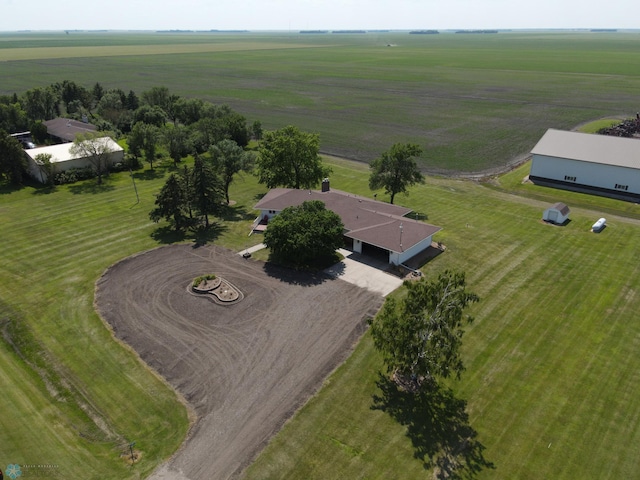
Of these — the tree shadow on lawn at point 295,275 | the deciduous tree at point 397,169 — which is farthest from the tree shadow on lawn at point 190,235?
the deciduous tree at point 397,169

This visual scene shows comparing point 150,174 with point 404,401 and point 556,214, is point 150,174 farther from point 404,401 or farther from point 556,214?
point 556,214

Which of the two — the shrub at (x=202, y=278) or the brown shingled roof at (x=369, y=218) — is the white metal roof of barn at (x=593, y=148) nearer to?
the brown shingled roof at (x=369, y=218)

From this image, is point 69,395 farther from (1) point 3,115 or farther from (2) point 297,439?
(1) point 3,115

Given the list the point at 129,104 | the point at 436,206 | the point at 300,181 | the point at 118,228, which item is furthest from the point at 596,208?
the point at 129,104

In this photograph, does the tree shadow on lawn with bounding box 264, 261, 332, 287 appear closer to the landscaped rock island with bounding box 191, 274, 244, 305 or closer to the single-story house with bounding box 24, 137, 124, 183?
the landscaped rock island with bounding box 191, 274, 244, 305

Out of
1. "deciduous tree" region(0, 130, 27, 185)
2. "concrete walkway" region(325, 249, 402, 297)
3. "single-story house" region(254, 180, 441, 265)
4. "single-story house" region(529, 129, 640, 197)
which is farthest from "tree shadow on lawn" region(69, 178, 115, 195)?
"single-story house" region(529, 129, 640, 197)
